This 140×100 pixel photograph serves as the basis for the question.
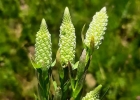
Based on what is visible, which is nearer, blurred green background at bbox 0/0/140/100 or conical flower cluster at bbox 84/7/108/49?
conical flower cluster at bbox 84/7/108/49

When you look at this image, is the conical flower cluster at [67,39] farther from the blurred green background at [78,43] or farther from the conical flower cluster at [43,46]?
the blurred green background at [78,43]

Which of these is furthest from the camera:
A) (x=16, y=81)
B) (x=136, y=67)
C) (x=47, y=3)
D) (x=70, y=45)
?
(x=47, y=3)

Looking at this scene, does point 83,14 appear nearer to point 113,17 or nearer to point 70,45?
point 113,17

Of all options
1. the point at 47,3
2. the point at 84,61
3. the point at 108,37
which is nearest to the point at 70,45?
the point at 84,61

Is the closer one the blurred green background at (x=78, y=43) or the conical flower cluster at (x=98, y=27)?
the conical flower cluster at (x=98, y=27)

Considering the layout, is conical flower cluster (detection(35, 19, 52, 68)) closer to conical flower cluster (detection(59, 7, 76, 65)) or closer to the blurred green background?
conical flower cluster (detection(59, 7, 76, 65))

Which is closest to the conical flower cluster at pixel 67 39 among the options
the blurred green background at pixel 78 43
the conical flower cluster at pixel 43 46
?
the conical flower cluster at pixel 43 46

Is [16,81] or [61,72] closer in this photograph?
[61,72]

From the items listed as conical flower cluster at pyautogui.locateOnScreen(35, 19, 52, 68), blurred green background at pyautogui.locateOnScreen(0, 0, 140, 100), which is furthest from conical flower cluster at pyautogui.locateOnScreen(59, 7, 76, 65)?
blurred green background at pyautogui.locateOnScreen(0, 0, 140, 100)
